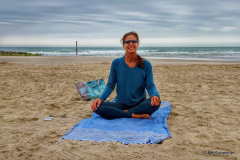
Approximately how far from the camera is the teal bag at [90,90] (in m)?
5.01

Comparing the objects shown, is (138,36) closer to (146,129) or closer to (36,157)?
(146,129)

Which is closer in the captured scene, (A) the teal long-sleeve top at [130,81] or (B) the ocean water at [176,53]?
(A) the teal long-sleeve top at [130,81]

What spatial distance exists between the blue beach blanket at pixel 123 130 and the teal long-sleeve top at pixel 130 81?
0.38 metres

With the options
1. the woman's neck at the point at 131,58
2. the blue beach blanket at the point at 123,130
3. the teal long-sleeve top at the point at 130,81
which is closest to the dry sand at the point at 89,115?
the blue beach blanket at the point at 123,130

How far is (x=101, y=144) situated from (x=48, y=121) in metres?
1.32

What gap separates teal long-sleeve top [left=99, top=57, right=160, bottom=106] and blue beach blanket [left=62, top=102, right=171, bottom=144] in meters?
0.38

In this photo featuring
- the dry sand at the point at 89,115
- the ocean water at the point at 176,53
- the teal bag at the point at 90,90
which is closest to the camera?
the dry sand at the point at 89,115

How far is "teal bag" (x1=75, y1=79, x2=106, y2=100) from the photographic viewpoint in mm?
5012

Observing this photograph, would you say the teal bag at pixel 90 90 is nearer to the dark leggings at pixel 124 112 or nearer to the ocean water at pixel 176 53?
the dark leggings at pixel 124 112

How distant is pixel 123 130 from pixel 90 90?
2.39m

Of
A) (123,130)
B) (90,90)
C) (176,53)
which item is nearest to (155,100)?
(123,130)

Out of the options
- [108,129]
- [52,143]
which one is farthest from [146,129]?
[52,143]

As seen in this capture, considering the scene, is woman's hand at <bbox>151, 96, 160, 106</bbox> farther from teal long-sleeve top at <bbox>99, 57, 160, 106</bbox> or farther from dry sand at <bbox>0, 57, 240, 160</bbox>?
dry sand at <bbox>0, 57, 240, 160</bbox>

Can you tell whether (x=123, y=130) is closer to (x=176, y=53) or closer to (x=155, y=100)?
(x=155, y=100)
